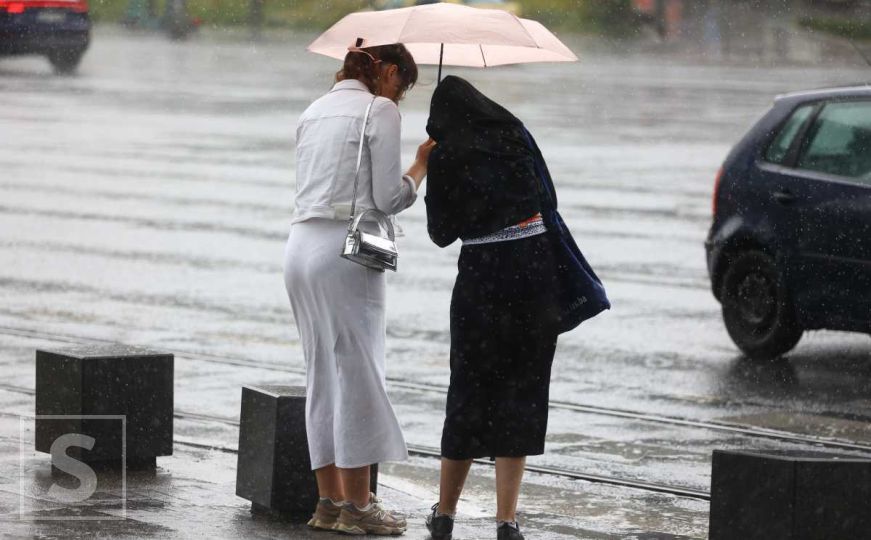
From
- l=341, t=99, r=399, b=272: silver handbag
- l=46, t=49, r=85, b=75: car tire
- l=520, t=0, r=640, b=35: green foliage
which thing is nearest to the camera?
l=341, t=99, r=399, b=272: silver handbag

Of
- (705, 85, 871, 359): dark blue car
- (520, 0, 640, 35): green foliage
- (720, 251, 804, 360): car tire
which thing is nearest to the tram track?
(705, 85, 871, 359): dark blue car

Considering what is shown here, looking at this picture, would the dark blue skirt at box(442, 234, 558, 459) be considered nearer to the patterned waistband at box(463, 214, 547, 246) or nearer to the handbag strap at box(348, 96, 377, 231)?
the patterned waistband at box(463, 214, 547, 246)

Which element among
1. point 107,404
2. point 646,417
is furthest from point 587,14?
point 107,404

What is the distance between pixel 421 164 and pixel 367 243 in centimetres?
45

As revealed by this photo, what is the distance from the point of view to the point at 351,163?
645 centimetres

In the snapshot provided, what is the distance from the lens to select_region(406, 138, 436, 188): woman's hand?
6.57 metres

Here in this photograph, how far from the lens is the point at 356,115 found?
646cm

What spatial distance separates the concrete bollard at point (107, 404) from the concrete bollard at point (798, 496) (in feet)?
8.64

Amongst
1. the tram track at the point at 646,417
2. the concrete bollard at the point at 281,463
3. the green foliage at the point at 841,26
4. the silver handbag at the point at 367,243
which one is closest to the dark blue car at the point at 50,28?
the green foliage at the point at 841,26

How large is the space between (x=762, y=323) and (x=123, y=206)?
7957mm

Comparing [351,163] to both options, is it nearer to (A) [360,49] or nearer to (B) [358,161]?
(B) [358,161]

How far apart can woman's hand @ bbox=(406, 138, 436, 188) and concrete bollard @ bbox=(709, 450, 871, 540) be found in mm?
1481

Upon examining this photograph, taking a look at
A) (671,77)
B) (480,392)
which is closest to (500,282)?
(480,392)

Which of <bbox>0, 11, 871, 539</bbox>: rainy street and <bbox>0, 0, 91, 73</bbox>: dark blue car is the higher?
<bbox>0, 0, 91, 73</bbox>: dark blue car
